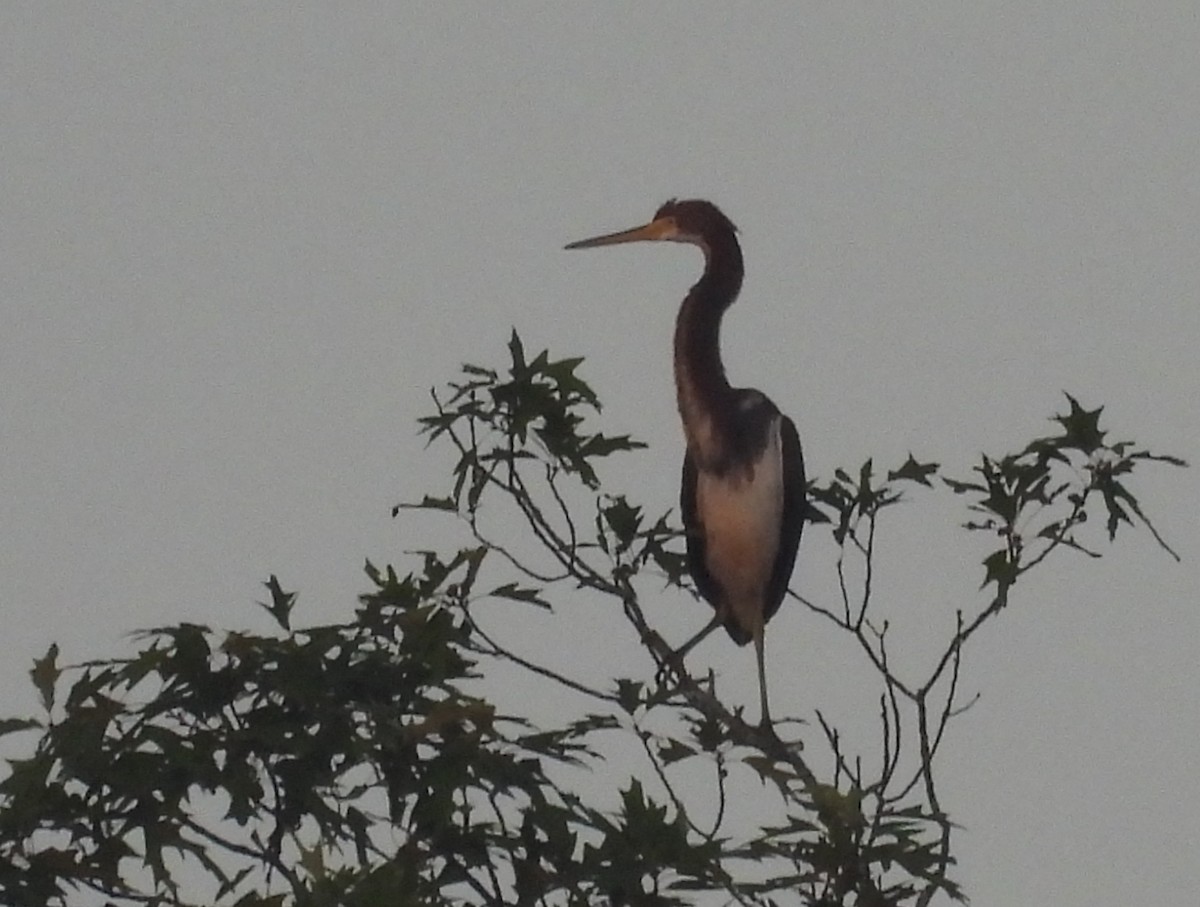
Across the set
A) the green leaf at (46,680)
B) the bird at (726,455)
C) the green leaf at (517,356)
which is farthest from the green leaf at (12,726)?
the bird at (726,455)

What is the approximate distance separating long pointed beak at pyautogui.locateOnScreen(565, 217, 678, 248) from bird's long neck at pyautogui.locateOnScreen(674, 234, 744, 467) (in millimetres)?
228

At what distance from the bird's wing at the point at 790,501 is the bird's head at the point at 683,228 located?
20.0 inches

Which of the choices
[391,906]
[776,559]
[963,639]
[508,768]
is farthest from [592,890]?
[776,559]

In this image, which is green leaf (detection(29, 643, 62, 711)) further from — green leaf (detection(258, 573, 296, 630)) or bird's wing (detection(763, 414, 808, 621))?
bird's wing (detection(763, 414, 808, 621))

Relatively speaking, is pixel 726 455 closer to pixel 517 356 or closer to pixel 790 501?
pixel 790 501

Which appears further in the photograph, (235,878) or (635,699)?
(635,699)

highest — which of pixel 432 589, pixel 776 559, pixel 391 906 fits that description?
pixel 776 559

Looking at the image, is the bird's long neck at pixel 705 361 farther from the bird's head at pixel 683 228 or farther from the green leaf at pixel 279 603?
the green leaf at pixel 279 603

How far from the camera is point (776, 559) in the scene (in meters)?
6.05

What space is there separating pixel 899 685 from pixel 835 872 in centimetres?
81

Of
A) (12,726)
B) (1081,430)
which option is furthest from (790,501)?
(12,726)

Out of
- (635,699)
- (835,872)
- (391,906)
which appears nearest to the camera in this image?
(391,906)

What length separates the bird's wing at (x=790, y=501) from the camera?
593 cm

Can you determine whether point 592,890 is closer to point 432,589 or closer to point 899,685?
point 432,589
